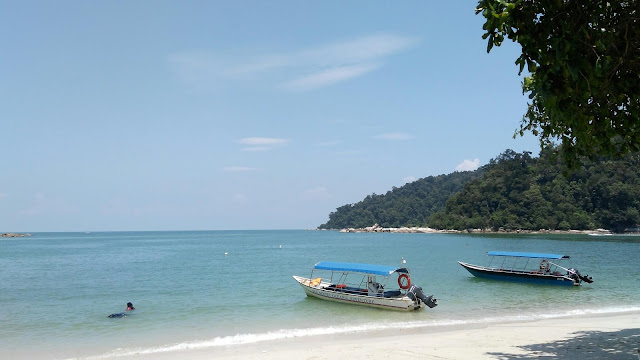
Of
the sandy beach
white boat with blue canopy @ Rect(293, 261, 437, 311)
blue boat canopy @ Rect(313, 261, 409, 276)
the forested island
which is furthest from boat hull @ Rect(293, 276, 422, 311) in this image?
the forested island

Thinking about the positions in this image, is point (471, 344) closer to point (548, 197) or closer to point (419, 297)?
point (419, 297)

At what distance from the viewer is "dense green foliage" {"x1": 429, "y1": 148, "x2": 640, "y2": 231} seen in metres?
109

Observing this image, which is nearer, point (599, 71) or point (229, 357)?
point (599, 71)

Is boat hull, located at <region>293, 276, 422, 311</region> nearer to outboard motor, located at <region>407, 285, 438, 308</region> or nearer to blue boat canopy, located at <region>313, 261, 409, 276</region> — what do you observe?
outboard motor, located at <region>407, 285, 438, 308</region>

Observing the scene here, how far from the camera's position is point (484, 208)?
5202 inches

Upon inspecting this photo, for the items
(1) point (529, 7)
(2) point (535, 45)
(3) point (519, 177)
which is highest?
(3) point (519, 177)

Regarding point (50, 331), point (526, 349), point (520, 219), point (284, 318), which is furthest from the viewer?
point (520, 219)

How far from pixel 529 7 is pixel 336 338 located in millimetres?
12234

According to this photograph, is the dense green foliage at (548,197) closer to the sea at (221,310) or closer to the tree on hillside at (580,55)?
the sea at (221,310)

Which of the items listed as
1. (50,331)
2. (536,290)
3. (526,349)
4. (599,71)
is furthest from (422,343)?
(536,290)

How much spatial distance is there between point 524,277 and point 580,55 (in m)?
27.5

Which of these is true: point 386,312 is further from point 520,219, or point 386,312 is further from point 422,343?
point 520,219

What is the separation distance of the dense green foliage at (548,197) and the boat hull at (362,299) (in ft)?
288

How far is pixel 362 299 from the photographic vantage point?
72.4ft
